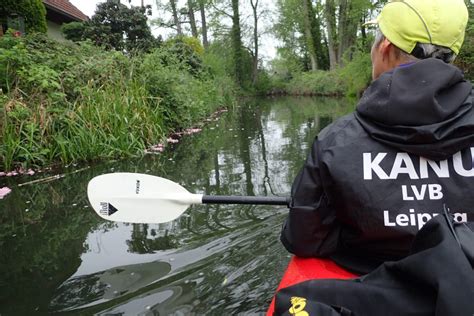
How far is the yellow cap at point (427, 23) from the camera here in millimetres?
1263

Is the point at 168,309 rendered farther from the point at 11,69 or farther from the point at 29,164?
the point at 11,69

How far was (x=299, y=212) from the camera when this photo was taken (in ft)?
4.27

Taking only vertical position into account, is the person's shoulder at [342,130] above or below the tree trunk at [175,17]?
below

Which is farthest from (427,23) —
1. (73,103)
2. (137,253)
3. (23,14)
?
(23,14)

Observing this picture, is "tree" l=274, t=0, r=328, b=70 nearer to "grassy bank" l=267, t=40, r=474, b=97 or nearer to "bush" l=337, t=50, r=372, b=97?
"grassy bank" l=267, t=40, r=474, b=97

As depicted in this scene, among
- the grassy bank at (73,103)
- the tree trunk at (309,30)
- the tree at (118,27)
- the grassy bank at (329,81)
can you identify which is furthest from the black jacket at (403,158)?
the tree trunk at (309,30)

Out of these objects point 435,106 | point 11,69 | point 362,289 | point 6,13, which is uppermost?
point 6,13

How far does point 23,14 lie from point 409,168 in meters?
9.88

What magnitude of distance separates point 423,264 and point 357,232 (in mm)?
422

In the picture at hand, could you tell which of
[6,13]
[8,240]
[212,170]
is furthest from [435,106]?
[6,13]

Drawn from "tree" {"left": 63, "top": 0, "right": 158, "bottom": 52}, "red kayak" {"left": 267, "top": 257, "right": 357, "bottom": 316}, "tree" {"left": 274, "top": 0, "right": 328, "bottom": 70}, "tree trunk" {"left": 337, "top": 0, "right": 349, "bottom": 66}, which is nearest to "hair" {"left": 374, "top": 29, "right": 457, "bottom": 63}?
"red kayak" {"left": 267, "top": 257, "right": 357, "bottom": 316}

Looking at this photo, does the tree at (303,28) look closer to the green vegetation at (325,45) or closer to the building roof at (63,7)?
the green vegetation at (325,45)

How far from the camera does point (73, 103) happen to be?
547 cm

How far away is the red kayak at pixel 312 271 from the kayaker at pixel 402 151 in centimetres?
13
